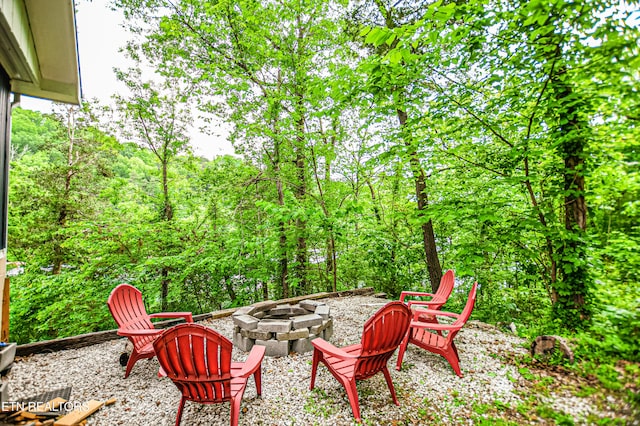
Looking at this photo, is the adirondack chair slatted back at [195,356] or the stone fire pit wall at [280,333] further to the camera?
the stone fire pit wall at [280,333]

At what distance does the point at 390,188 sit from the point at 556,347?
505 centimetres

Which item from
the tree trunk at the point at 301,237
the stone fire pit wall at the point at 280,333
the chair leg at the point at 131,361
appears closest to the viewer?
the chair leg at the point at 131,361

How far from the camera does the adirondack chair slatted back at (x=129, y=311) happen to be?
8.85 ft

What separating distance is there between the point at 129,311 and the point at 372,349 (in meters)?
2.81

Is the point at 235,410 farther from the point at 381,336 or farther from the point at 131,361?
the point at 131,361

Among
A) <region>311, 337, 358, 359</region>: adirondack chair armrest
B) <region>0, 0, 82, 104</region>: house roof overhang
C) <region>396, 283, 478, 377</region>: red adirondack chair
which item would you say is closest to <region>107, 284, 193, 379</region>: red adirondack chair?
<region>311, 337, 358, 359</region>: adirondack chair armrest

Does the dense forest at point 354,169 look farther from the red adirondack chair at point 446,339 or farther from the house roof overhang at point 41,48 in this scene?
the house roof overhang at point 41,48

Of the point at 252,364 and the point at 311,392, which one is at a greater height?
the point at 252,364

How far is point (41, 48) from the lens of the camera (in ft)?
8.65

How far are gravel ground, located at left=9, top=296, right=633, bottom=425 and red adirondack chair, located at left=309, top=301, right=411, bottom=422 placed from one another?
0.25m

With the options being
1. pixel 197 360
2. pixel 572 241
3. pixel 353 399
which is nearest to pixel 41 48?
pixel 197 360

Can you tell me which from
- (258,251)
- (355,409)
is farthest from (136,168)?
(355,409)

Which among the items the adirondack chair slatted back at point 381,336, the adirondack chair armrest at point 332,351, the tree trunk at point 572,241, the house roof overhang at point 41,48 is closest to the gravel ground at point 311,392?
the adirondack chair slatted back at point 381,336

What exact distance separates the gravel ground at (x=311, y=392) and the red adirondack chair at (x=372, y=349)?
0.25 m
